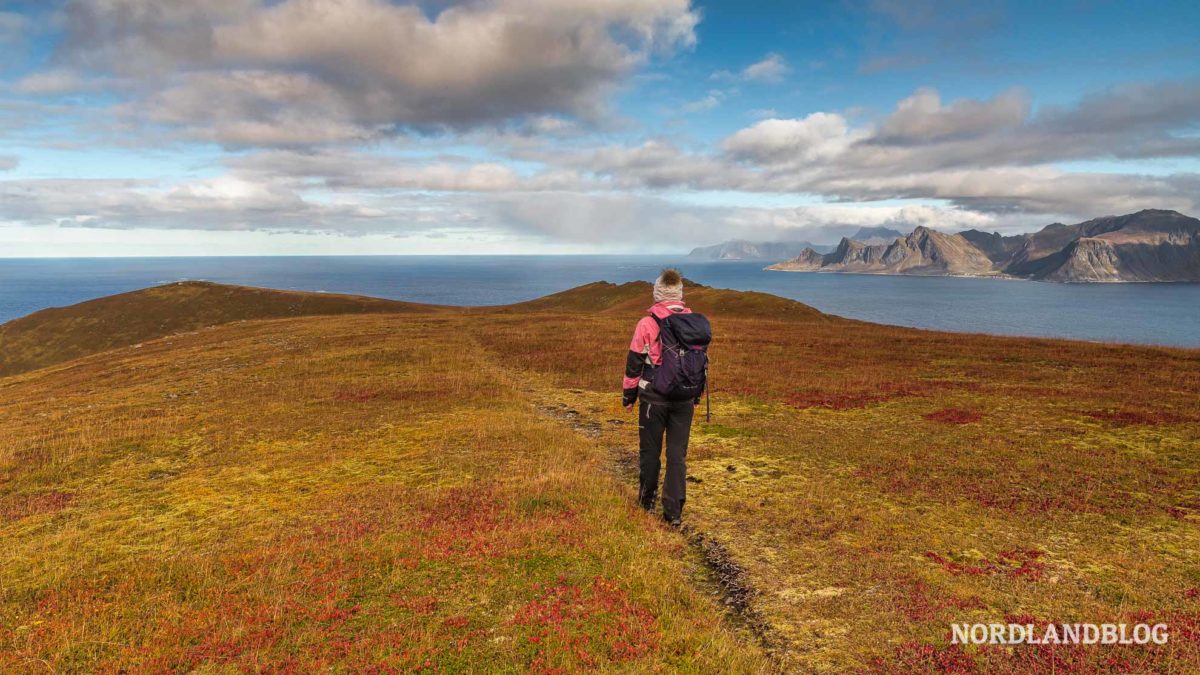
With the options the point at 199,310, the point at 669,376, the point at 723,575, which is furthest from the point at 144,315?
the point at 723,575

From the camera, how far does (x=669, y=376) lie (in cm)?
986

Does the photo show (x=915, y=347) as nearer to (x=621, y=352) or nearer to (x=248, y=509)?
(x=621, y=352)

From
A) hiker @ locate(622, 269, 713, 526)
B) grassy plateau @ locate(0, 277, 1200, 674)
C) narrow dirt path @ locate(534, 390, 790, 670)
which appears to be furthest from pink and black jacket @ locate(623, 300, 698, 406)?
narrow dirt path @ locate(534, 390, 790, 670)

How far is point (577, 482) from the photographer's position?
1159 cm

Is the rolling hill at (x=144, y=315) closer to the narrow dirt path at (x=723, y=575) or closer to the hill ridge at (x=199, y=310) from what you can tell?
the hill ridge at (x=199, y=310)

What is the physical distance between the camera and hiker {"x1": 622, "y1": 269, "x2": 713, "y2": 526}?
986cm

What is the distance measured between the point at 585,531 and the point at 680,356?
3554 mm

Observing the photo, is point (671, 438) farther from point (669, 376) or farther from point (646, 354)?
point (646, 354)

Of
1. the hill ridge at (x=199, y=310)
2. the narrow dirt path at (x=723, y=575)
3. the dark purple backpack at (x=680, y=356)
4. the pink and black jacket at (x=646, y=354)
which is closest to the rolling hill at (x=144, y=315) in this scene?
the hill ridge at (x=199, y=310)

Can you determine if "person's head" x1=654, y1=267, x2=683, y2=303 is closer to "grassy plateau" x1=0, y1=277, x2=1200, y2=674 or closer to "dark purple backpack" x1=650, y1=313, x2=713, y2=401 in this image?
"dark purple backpack" x1=650, y1=313, x2=713, y2=401

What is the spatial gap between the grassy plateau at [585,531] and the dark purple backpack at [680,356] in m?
2.61

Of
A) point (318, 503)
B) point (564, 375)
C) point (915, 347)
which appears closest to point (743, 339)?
point (915, 347)

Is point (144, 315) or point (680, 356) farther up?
point (680, 356)

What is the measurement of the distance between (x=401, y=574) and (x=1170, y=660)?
9.56m
